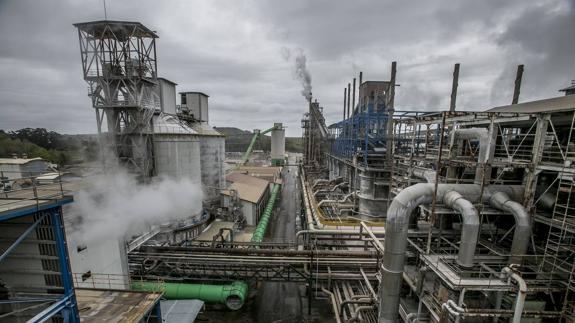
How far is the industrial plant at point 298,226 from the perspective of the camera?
22.1 ft

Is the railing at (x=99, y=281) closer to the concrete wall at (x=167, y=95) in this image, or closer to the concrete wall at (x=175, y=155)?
the concrete wall at (x=175, y=155)

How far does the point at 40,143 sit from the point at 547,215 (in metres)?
23.5

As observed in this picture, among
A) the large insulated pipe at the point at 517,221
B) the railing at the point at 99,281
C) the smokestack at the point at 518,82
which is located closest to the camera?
the large insulated pipe at the point at 517,221

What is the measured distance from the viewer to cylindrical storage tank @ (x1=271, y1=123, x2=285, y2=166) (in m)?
63.6

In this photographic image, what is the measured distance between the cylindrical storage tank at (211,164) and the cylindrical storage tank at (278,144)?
127 feet

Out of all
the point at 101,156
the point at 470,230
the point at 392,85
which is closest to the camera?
the point at 470,230

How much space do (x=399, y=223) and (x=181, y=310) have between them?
1086 centimetres

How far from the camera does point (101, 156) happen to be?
53.0ft

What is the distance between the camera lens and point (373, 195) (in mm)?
15766

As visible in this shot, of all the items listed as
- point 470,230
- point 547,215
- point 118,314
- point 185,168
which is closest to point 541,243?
point 547,215

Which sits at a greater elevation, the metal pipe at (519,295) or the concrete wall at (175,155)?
A: the concrete wall at (175,155)

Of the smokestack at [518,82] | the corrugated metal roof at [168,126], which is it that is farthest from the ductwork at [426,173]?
the smokestack at [518,82]

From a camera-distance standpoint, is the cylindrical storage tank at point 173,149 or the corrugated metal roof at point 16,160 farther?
the cylindrical storage tank at point 173,149

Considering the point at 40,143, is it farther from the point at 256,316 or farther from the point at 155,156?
the point at 256,316
